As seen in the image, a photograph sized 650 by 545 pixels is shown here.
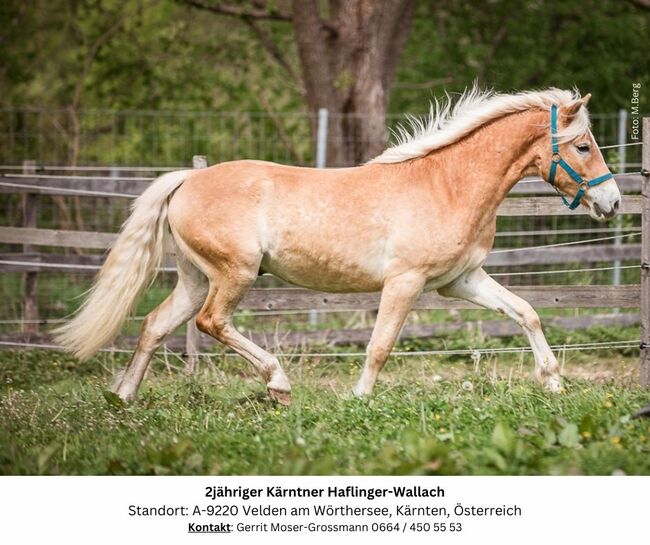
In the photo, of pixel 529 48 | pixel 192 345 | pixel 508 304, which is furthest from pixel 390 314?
pixel 529 48

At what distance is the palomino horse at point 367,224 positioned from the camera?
229 inches

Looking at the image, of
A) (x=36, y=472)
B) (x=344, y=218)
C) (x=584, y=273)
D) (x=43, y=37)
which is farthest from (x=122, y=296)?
(x=43, y=37)

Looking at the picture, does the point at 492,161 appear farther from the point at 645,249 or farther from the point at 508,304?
the point at 645,249

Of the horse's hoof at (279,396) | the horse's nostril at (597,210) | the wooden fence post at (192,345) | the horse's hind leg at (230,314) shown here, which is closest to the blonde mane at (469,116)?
the horse's nostril at (597,210)

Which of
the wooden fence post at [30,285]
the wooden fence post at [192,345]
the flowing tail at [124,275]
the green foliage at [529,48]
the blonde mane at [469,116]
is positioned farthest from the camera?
the green foliage at [529,48]

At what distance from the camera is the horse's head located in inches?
229

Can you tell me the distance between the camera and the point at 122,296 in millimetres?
6129

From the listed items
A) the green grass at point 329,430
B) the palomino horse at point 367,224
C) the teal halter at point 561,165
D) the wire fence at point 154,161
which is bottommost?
the wire fence at point 154,161

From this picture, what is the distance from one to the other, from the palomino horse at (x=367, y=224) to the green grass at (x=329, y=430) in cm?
40

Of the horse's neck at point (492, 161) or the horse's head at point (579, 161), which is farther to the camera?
the horse's neck at point (492, 161)

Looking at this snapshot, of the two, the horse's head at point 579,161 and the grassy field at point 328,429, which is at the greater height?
the horse's head at point 579,161

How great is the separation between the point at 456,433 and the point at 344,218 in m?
1.85

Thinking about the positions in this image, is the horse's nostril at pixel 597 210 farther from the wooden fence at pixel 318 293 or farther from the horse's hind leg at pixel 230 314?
Result: the horse's hind leg at pixel 230 314
